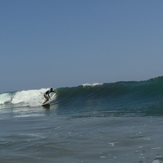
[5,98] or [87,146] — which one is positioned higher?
[5,98]

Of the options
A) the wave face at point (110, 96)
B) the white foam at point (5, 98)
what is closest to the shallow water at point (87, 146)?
the wave face at point (110, 96)

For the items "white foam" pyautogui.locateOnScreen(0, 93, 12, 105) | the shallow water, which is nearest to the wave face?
the shallow water

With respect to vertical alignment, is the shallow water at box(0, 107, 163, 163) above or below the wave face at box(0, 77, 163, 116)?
below

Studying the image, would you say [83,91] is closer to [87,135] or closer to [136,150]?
[87,135]

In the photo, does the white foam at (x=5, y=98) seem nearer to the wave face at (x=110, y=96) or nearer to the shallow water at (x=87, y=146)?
the wave face at (x=110, y=96)

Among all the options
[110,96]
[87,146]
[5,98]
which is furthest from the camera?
[5,98]

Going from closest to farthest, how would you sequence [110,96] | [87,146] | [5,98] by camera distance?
[87,146] → [110,96] → [5,98]

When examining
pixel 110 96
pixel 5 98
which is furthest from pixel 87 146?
pixel 5 98

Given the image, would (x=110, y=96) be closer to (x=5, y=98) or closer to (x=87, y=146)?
(x=87, y=146)

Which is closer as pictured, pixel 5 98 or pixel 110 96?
pixel 110 96

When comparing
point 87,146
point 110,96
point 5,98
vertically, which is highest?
point 5,98

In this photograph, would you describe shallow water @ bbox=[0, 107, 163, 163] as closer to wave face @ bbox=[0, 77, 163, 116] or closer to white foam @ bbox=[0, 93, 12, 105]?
wave face @ bbox=[0, 77, 163, 116]

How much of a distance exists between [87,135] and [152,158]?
2709 mm

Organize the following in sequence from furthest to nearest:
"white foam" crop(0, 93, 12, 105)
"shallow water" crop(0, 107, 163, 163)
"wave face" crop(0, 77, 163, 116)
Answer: "white foam" crop(0, 93, 12, 105) < "wave face" crop(0, 77, 163, 116) < "shallow water" crop(0, 107, 163, 163)
